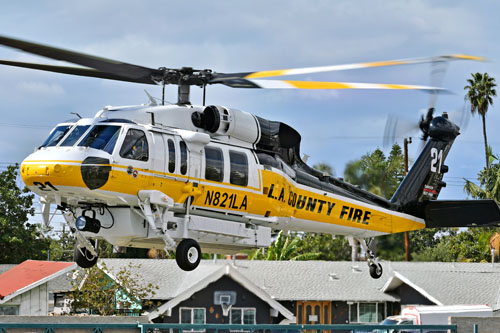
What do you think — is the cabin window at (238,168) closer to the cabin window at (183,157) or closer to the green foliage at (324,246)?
the cabin window at (183,157)

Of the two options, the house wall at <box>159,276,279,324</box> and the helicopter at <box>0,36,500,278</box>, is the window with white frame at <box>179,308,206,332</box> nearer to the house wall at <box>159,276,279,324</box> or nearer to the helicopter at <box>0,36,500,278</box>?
the house wall at <box>159,276,279,324</box>

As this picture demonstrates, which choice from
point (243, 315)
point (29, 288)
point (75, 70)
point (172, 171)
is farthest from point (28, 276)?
point (172, 171)

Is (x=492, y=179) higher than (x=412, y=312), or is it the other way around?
(x=492, y=179)

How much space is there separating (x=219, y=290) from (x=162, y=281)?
3012mm

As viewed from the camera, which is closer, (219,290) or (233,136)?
(233,136)

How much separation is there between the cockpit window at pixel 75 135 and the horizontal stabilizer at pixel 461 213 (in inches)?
454

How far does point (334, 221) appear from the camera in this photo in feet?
75.1

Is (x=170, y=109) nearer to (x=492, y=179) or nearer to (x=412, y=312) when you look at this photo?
(x=412, y=312)

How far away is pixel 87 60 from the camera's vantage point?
18203mm

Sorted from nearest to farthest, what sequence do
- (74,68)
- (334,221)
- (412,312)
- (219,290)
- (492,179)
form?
(74,68)
(334,221)
(412,312)
(219,290)
(492,179)

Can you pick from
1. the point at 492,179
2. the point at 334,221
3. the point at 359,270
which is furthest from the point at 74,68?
the point at 492,179

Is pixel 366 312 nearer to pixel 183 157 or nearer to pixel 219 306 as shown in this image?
pixel 219 306

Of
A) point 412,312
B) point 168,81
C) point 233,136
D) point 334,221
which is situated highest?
point 168,81

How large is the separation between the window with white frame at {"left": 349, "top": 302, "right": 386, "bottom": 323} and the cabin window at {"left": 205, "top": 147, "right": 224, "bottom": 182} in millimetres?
26486
